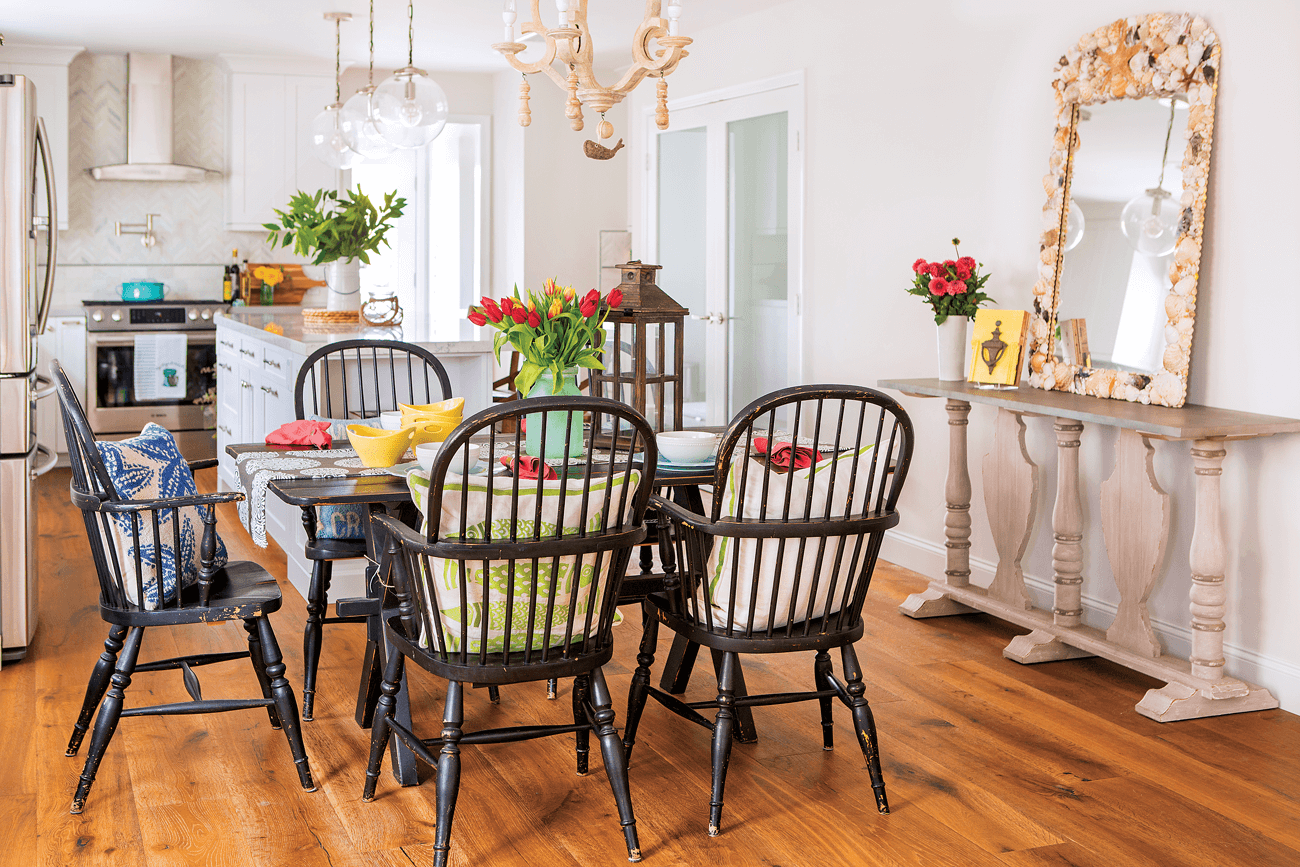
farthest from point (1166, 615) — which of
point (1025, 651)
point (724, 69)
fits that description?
point (724, 69)

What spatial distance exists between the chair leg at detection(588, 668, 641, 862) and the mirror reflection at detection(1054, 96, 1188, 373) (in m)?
2.08

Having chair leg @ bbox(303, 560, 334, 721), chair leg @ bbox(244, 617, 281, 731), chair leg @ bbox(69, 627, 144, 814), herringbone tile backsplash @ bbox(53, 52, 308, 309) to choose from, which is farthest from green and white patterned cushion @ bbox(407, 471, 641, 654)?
herringbone tile backsplash @ bbox(53, 52, 308, 309)

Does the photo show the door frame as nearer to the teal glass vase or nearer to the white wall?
the white wall

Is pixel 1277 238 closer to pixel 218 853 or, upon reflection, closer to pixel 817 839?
pixel 817 839

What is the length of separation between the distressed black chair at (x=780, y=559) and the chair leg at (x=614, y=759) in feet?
0.67

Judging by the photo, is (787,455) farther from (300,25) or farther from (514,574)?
(300,25)

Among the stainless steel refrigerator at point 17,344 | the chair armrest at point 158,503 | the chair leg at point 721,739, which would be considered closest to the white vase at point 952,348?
the chair leg at point 721,739

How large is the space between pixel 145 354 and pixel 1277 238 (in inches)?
230

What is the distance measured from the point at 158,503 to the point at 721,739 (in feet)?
4.25

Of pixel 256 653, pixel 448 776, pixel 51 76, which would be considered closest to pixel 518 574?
pixel 448 776

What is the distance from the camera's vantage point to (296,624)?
401 cm

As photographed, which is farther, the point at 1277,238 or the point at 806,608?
the point at 1277,238

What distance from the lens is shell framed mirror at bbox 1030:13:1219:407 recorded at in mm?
3398

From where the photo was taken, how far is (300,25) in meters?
6.17
